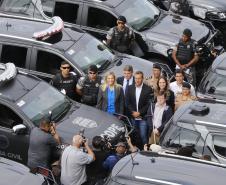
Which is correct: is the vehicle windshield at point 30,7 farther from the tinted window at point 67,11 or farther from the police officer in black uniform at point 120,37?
the police officer in black uniform at point 120,37

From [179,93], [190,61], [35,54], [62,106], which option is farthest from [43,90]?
[190,61]

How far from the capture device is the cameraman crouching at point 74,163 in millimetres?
10125

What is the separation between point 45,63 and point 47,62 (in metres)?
0.04

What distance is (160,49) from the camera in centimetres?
1538

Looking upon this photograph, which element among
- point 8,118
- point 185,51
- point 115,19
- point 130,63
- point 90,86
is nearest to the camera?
point 8,118

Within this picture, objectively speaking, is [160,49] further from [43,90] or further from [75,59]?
[43,90]

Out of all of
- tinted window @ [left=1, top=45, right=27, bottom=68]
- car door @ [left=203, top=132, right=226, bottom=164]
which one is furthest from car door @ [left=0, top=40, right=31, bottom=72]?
car door @ [left=203, top=132, right=226, bottom=164]

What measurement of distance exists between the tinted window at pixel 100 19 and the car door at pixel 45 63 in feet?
8.16

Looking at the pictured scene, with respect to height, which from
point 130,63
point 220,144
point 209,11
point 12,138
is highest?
point 220,144

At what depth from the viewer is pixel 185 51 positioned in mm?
14758

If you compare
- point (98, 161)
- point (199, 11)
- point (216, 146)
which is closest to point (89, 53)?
point (98, 161)

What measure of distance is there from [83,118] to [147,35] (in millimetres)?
4123

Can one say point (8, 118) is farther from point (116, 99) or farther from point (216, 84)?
point (216, 84)

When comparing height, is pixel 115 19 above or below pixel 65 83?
above
